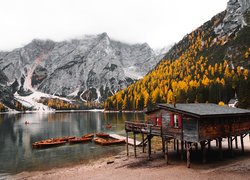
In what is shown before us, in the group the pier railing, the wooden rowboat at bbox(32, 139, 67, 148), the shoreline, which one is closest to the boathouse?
the pier railing

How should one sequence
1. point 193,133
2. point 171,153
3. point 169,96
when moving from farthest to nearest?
1. point 169,96
2. point 171,153
3. point 193,133

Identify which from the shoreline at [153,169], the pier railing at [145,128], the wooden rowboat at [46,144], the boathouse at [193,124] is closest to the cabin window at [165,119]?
the boathouse at [193,124]

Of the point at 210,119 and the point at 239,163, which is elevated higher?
the point at 210,119

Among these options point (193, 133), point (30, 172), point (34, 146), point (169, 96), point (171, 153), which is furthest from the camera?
point (169, 96)

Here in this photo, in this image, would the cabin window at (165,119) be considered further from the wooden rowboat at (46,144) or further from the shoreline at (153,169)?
the wooden rowboat at (46,144)

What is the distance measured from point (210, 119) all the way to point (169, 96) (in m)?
140

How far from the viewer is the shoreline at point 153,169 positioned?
94.9ft

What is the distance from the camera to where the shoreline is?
28.9 metres

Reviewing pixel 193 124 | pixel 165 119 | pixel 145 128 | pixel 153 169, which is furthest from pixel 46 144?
pixel 193 124

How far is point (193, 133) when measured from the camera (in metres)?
32.0

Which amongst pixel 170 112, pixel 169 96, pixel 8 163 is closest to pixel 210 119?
pixel 170 112

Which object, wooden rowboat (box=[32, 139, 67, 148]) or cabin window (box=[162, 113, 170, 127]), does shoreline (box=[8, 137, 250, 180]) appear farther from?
wooden rowboat (box=[32, 139, 67, 148])

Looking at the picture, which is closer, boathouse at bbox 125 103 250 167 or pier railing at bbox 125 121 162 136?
boathouse at bbox 125 103 250 167

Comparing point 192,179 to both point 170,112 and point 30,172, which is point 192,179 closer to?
point 170,112
